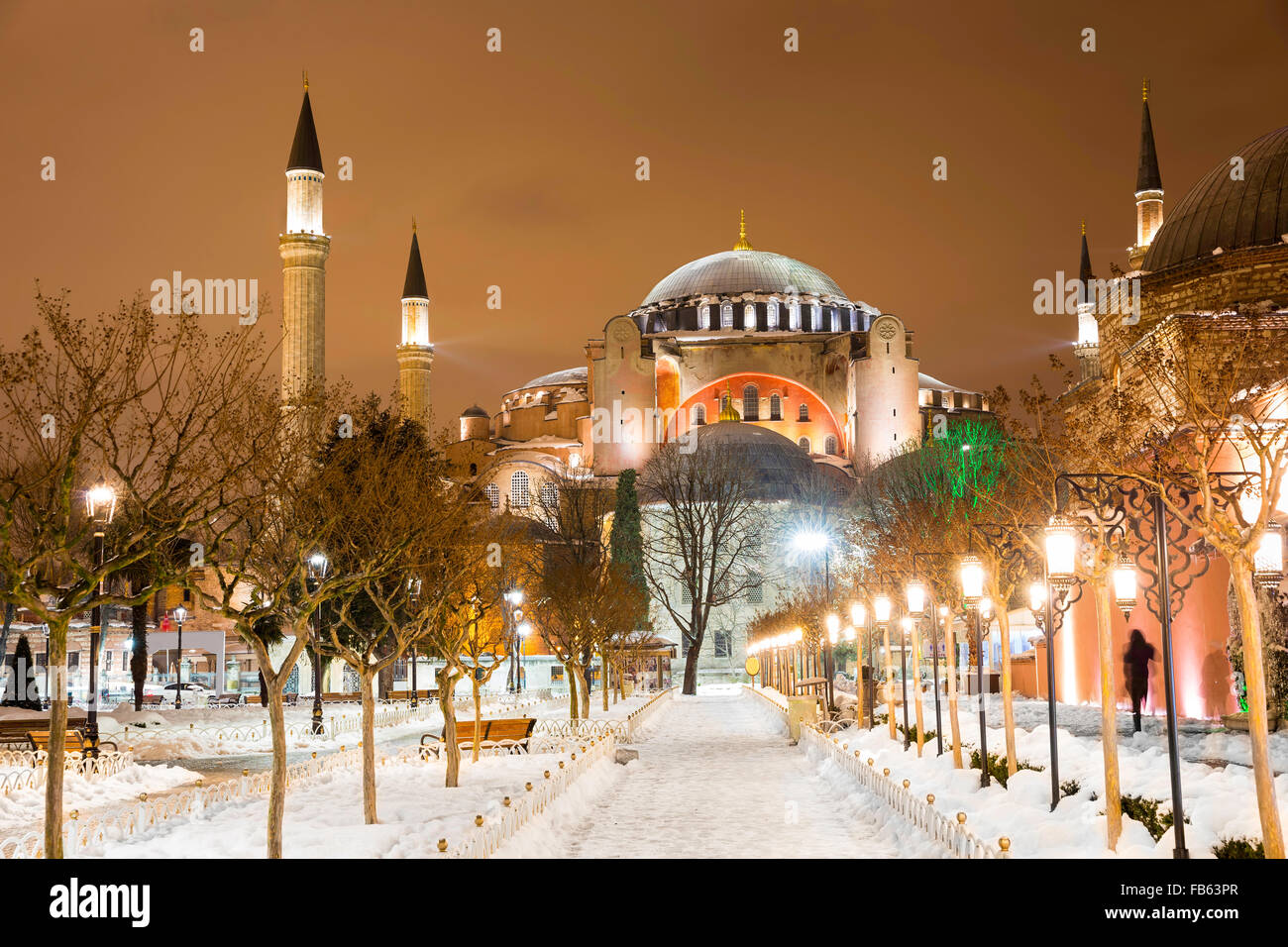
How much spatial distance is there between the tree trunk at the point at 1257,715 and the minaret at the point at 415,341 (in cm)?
5258

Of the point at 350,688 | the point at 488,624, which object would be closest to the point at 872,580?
the point at 488,624

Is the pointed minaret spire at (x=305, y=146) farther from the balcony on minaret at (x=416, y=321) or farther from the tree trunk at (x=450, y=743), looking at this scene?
the tree trunk at (x=450, y=743)

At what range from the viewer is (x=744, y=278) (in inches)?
3401

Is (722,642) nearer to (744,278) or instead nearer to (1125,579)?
(744,278)

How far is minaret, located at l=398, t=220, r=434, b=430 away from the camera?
60.0 meters

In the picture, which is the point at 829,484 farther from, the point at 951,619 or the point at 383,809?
the point at 383,809

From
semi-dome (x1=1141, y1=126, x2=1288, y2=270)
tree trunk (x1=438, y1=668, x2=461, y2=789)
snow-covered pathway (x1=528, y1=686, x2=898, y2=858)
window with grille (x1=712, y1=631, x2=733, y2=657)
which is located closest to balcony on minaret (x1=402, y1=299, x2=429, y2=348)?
window with grille (x1=712, y1=631, x2=733, y2=657)

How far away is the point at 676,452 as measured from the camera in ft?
190

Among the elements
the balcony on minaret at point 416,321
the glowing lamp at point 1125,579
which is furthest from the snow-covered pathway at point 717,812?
the balcony on minaret at point 416,321

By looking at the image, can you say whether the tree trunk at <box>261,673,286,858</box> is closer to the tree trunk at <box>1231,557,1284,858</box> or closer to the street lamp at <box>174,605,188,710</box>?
the tree trunk at <box>1231,557,1284,858</box>

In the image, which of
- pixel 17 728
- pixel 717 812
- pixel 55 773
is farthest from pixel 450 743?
pixel 17 728

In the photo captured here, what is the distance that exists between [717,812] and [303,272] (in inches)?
1415
